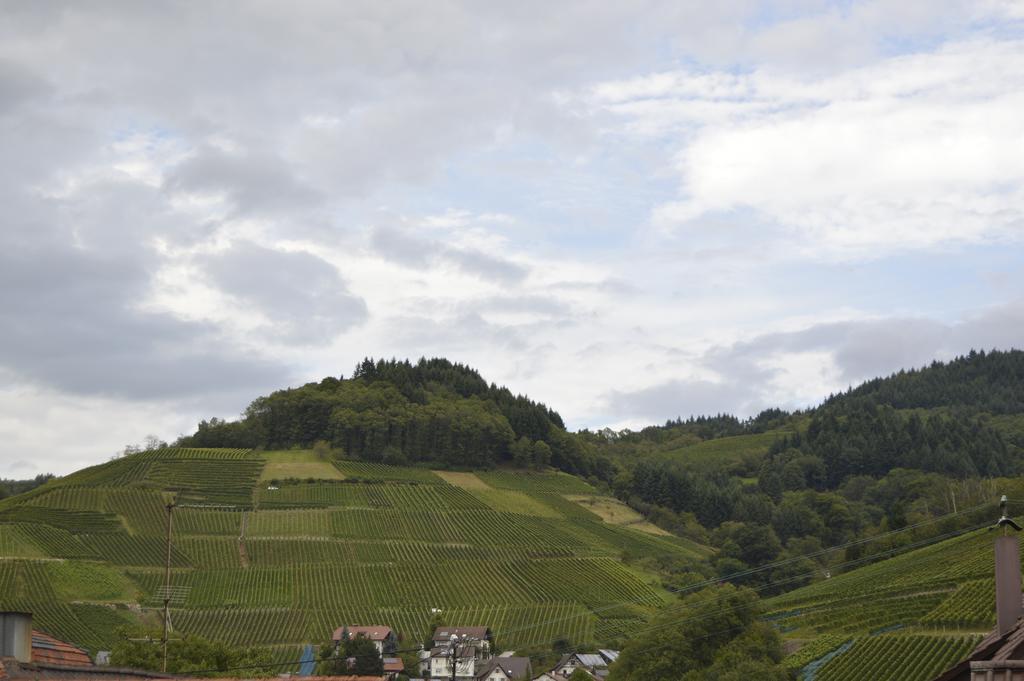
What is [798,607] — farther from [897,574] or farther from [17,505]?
[17,505]

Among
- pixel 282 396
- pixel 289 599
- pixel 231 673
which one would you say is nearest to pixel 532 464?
pixel 282 396

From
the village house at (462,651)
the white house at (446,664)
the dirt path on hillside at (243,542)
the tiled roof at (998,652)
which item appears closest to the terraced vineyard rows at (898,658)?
the village house at (462,651)

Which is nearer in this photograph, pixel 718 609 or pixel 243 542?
pixel 718 609

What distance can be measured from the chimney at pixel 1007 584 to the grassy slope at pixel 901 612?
40.0 meters

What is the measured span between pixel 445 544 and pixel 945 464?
99848 millimetres

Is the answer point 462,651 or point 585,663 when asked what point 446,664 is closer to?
point 462,651

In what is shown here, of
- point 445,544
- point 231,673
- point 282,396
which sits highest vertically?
point 282,396

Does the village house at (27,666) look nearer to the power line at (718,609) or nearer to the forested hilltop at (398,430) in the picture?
the power line at (718,609)

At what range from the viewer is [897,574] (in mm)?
82875

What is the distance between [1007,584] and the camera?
13844 millimetres

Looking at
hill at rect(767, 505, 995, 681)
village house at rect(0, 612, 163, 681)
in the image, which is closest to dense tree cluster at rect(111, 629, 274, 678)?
hill at rect(767, 505, 995, 681)

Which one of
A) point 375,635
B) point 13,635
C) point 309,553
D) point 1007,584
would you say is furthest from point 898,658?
point 309,553

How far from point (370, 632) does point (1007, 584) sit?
8574cm

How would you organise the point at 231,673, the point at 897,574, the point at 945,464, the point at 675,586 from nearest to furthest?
the point at 231,673 → the point at 897,574 → the point at 675,586 → the point at 945,464
